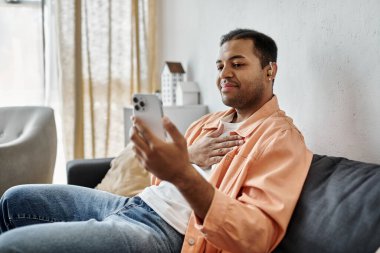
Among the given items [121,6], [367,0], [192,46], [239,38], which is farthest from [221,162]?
[121,6]

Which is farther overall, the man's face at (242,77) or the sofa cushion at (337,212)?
the man's face at (242,77)

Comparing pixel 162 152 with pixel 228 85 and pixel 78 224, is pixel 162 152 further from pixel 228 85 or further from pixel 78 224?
pixel 228 85

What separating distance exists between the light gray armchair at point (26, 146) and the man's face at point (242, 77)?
46.4 inches

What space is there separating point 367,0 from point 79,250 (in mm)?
972

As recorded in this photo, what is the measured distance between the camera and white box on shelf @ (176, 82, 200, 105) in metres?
2.24

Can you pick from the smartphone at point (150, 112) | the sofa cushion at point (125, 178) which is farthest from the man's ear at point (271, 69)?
the sofa cushion at point (125, 178)

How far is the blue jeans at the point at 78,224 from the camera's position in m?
0.77

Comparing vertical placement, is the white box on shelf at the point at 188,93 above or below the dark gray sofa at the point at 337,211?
above

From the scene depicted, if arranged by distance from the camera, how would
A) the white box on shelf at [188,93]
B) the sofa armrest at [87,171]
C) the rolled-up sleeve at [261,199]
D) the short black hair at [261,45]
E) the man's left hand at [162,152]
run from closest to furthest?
the man's left hand at [162,152]
the rolled-up sleeve at [261,199]
the short black hair at [261,45]
the sofa armrest at [87,171]
the white box on shelf at [188,93]

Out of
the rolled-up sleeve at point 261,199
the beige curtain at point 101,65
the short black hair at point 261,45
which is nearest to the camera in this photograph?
the rolled-up sleeve at point 261,199

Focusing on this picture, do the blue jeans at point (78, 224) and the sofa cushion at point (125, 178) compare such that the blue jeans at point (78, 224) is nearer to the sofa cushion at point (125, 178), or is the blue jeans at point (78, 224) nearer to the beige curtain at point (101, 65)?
the sofa cushion at point (125, 178)

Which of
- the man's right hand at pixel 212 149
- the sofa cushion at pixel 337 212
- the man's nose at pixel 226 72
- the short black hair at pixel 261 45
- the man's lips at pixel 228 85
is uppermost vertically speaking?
the short black hair at pixel 261 45

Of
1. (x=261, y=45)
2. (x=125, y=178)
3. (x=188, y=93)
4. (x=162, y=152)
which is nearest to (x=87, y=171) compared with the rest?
(x=125, y=178)

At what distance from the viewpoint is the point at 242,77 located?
1128 millimetres
